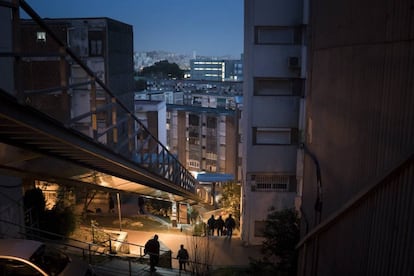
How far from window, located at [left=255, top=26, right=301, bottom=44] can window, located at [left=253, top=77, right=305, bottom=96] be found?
4.63ft

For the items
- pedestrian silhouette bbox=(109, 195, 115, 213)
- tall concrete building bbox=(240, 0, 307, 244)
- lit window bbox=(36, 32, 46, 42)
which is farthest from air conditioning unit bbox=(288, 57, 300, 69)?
lit window bbox=(36, 32, 46, 42)

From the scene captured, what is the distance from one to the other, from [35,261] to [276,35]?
12.1 m

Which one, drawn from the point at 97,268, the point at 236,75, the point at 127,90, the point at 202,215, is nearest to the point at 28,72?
the point at 127,90

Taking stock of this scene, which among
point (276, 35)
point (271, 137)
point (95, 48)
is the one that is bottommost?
point (271, 137)

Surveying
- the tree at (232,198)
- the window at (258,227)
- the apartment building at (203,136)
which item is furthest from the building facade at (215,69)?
the window at (258,227)

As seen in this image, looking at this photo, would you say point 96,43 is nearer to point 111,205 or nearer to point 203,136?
point 111,205

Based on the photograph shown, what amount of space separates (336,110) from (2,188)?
8.70 metres

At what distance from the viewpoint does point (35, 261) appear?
22.5 ft

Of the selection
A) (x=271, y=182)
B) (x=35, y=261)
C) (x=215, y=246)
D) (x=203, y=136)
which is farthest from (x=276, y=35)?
(x=203, y=136)

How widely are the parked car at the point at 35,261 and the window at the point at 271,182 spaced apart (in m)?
10.1

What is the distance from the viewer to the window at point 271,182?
55.8 ft

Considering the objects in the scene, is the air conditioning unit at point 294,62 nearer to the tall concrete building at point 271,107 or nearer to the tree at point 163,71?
the tall concrete building at point 271,107

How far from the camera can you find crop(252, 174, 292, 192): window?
1702 cm

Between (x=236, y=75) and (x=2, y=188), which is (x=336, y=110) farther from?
(x=236, y=75)
